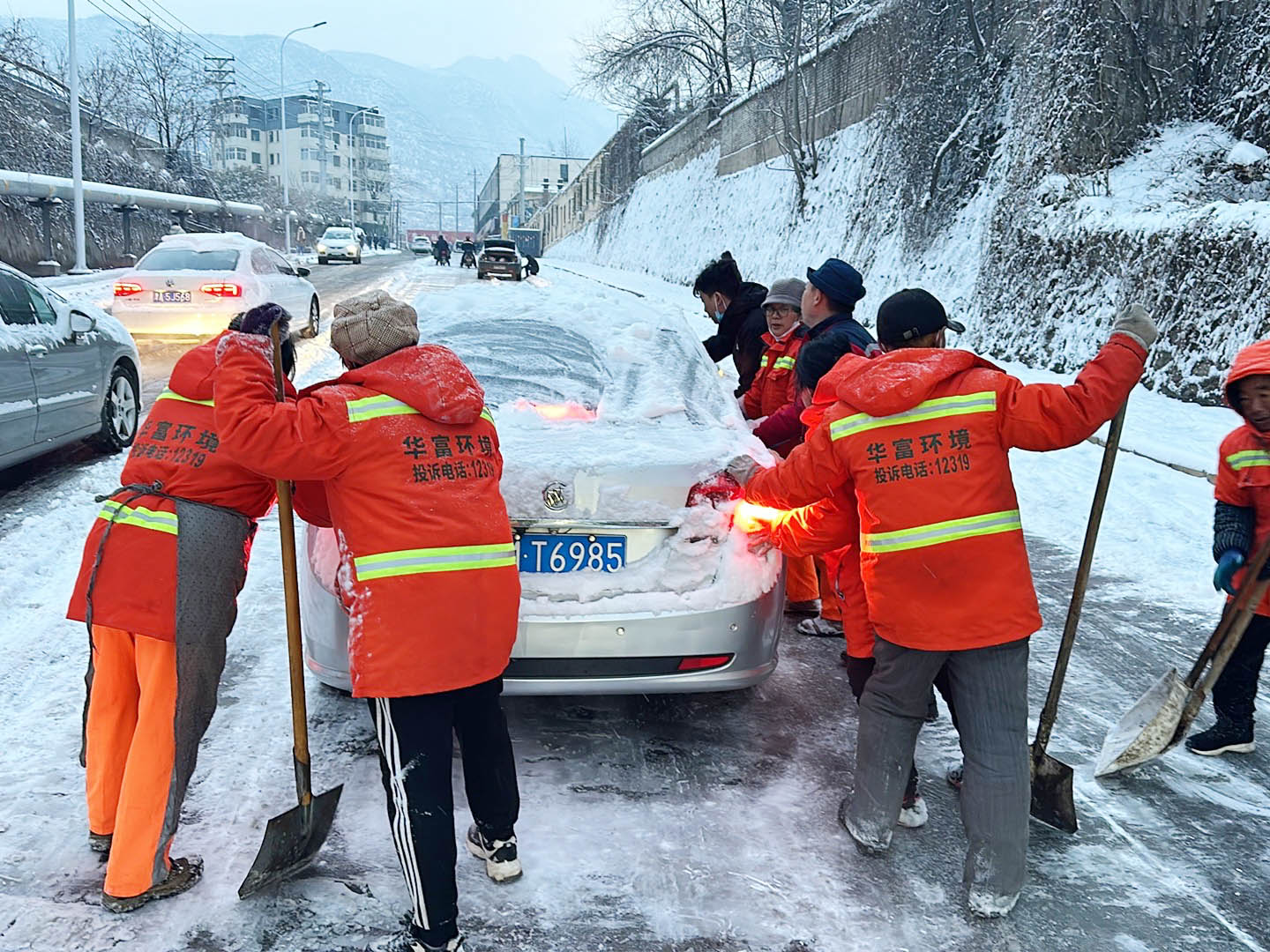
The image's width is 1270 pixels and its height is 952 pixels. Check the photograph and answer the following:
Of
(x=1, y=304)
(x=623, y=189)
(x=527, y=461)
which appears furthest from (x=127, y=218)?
(x=527, y=461)

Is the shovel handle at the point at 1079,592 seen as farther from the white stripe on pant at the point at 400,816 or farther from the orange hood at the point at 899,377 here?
the white stripe on pant at the point at 400,816

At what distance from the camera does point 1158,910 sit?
2830 mm

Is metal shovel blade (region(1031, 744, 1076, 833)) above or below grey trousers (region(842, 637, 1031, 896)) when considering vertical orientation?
below

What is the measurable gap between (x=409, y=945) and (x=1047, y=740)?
2.02 metres

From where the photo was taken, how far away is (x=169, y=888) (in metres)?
2.73

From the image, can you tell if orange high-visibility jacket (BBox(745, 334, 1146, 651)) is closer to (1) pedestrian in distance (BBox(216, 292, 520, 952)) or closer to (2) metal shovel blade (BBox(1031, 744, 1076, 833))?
(2) metal shovel blade (BBox(1031, 744, 1076, 833))

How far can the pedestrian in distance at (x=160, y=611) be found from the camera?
265 cm

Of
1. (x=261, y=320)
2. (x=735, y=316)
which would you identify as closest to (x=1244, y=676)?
(x=735, y=316)

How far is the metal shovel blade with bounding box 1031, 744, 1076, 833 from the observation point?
3221 mm

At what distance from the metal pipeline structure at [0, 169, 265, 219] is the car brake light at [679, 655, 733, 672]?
27310mm

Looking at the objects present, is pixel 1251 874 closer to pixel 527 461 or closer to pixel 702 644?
pixel 702 644

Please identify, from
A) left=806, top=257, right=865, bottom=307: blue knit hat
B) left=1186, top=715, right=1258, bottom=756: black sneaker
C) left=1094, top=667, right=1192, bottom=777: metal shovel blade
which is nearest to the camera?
left=1094, top=667, right=1192, bottom=777: metal shovel blade

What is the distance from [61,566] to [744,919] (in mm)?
4345

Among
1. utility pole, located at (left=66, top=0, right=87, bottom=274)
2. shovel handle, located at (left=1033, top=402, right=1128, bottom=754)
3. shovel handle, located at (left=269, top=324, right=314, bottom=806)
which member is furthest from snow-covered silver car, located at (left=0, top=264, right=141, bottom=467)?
utility pole, located at (left=66, top=0, right=87, bottom=274)
